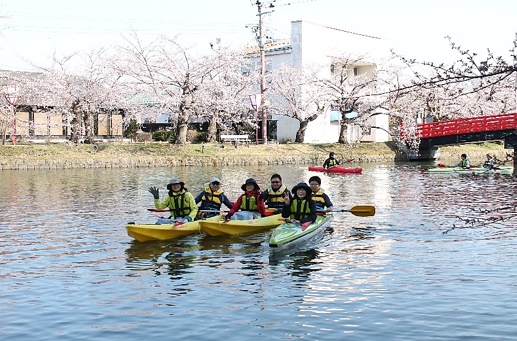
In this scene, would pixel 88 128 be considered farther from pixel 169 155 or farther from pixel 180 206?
pixel 180 206

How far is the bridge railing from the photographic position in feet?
150

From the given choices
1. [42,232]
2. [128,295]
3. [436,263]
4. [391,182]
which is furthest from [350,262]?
[391,182]

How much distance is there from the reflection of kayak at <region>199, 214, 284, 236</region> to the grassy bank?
84.5 ft

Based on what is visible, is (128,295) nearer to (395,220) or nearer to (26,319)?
(26,319)

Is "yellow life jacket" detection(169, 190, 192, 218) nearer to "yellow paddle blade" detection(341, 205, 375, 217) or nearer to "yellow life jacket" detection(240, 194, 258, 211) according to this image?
"yellow life jacket" detection(240, 194, 258, 211)

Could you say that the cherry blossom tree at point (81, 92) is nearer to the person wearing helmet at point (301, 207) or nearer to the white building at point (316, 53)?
the white building at point (316, 53)

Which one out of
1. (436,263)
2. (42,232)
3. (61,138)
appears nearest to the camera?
(436,263)

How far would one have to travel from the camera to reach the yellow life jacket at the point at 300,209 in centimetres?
1521

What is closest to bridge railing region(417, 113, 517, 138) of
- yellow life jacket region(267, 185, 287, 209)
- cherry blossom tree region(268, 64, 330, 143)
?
cherry blossom tree region(268, 64, 330, 143)

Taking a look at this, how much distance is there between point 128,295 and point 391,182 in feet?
74.2

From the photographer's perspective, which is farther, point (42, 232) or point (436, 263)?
point (42, 232)

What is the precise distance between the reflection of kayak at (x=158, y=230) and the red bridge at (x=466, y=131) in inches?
1300

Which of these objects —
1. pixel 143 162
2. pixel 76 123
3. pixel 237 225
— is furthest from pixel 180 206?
pixel 76 123

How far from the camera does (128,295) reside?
1104 cm
